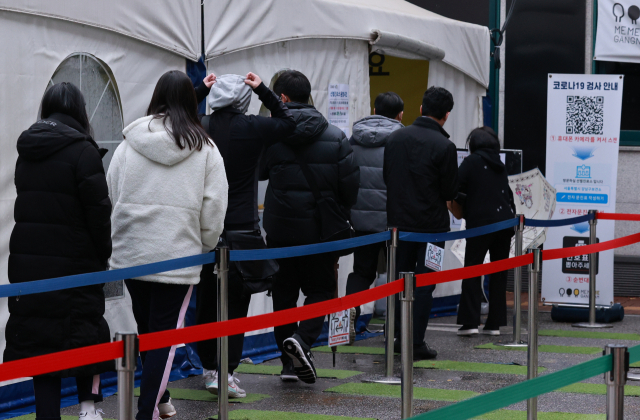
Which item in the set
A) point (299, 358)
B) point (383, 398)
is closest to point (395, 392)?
point (383, 398)

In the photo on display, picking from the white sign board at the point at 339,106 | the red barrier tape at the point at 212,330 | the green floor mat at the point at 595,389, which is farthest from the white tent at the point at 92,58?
the green floor mat at the point at 595,389

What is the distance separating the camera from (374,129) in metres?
7.30

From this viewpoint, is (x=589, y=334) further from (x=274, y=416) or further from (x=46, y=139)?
(x=46, y=139)

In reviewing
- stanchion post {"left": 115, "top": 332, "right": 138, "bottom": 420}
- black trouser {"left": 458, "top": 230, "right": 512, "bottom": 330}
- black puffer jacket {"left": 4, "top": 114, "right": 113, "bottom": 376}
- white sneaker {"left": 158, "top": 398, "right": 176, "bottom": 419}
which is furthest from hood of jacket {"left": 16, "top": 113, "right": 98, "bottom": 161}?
black trouser {"left": 458, "top": 230, "right": 512, "bottom": 330}

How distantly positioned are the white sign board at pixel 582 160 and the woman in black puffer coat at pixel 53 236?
5.60m

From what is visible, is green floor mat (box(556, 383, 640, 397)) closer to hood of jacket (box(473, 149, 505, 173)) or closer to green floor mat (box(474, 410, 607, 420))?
green floor mat (box(474, 410, 607, 420))

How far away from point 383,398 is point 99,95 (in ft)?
8.15

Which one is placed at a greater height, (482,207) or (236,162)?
(236,162)

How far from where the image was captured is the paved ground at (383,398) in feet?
18.1

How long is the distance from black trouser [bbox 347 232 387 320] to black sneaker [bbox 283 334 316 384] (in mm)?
1362

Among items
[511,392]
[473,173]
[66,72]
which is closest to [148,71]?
[66,72]

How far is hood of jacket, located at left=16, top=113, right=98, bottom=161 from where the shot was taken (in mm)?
4438

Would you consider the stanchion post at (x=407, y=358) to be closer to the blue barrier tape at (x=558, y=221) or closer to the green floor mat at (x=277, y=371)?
the green floor mat at (x=277, y=371)

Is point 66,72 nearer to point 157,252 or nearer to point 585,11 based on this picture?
point 157,252
